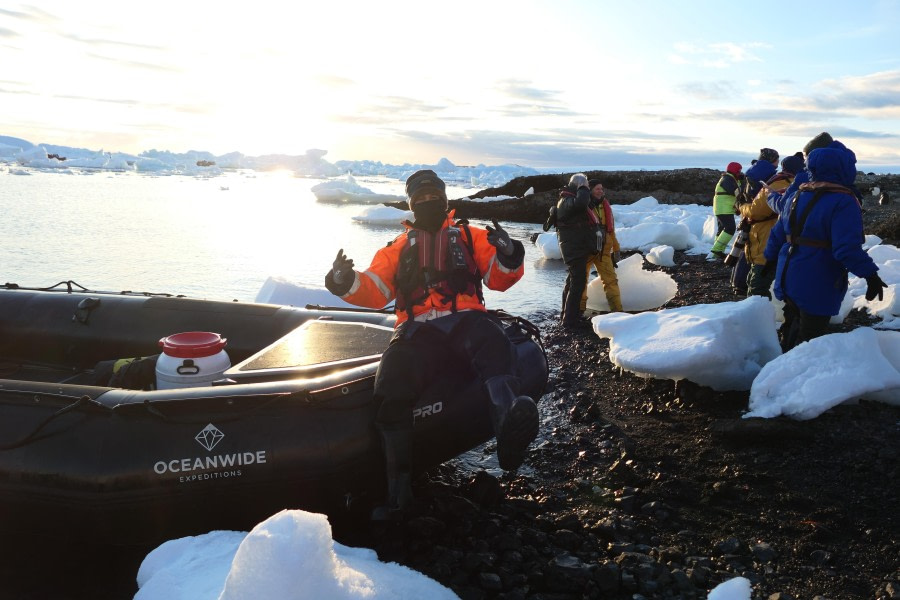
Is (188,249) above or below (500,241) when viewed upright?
below

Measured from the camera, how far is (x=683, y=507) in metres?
3.04

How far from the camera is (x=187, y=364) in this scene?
342cm

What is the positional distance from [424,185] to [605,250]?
372cm

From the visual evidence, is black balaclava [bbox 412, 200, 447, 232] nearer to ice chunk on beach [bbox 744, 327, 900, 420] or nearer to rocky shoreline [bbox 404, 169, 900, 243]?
ice chunk on beach [bbox 744, 327, 900, 420]

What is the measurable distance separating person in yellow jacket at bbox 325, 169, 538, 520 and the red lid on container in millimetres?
877

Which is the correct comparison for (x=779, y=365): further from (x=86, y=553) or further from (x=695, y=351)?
(x=86, y=553)

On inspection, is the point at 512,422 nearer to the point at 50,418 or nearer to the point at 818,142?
the point at 50,418

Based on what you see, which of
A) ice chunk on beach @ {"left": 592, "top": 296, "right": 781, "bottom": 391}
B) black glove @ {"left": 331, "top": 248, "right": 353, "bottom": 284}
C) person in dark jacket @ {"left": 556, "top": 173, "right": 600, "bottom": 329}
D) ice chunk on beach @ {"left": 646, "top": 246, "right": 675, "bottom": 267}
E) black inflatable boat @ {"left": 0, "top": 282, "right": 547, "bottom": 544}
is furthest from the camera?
ice chunk on beach @ {"left": 646, "top": 246, "right": 675, "bottom": 267}

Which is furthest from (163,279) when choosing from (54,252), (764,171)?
(764,171)

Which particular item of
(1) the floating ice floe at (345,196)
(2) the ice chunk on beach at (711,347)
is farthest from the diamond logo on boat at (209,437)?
(1) the floating ice floe at (345,196)

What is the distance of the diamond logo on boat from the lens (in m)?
2.78

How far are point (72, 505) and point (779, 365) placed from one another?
11.6 ft

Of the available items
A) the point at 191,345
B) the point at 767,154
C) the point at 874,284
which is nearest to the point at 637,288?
the point at 767,154

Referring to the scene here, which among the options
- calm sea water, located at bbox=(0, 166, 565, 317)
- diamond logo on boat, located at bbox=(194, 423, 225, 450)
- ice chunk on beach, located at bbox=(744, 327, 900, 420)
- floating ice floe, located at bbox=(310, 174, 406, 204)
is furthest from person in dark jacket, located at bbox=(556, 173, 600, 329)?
floating ice floe, located at bbox=(310, 174, 406, 204)
